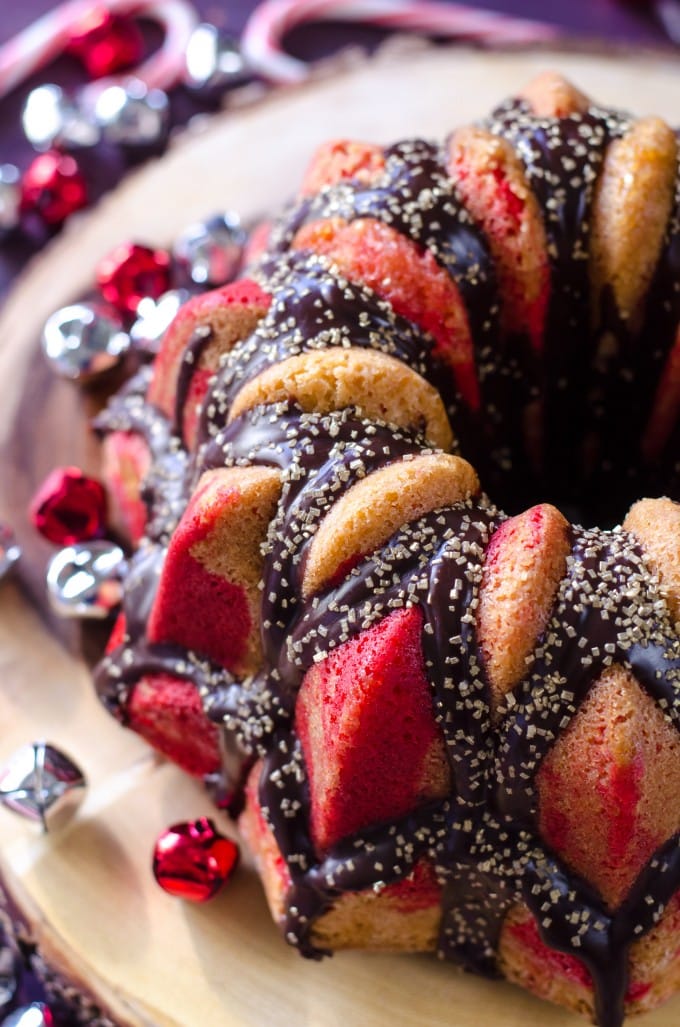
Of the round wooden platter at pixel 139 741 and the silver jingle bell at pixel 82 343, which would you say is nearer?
the round wooden platter at pixel 139 741

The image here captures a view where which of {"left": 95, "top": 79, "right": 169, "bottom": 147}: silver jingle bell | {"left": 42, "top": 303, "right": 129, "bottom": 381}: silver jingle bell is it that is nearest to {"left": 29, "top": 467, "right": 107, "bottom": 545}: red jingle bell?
{"left": 42, "top": 303, "right": 129, "bottom": 381}: silver jingle bell

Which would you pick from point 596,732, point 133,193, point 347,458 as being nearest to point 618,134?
point 347,458

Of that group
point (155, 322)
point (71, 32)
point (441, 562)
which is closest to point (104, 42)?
point (71, 32)

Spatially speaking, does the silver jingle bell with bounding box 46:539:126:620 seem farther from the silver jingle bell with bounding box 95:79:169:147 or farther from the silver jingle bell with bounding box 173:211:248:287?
the silver jingle bell with bounding box 95:79:169:147

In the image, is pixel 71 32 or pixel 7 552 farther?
pixel 71 32

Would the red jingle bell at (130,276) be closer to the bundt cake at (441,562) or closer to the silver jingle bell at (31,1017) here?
the bundt cake at (441,562)

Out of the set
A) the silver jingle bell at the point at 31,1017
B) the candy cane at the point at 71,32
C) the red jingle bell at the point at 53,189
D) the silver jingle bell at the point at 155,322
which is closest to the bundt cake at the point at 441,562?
the silver jingle bell at the point at 155,322

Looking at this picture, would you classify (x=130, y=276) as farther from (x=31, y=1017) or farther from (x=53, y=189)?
(x=31, y=1017)
